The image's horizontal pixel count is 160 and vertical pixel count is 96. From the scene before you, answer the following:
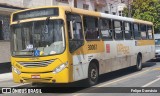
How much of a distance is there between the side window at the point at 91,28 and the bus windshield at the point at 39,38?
162cm

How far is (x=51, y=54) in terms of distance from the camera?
1081cm

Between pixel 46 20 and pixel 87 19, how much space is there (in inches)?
78.1

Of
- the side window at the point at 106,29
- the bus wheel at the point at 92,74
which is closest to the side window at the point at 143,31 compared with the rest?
the side window at the point at 106,29

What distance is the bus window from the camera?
11086 mm

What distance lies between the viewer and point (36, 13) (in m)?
11.5

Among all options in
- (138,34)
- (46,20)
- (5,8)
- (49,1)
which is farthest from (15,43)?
(49,1)

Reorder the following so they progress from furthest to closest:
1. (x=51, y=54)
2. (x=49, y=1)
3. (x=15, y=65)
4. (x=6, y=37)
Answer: (x=49, y=1) < (x=6, y=37) < (x=15, y=65) < (x=51, y=54)

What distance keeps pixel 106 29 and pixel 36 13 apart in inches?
141

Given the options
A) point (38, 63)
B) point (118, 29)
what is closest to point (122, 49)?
point (118, 29)

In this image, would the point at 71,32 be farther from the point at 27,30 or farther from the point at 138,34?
the point at 138,34

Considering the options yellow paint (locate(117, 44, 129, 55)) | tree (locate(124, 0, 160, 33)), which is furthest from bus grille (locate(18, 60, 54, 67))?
tree (locate(124, 0, 160, 33))

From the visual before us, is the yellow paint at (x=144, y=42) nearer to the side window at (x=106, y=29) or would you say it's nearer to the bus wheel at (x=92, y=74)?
the side window at (x=106, y=29)

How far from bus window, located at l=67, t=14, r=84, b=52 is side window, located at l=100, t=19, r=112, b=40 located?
1898 mm

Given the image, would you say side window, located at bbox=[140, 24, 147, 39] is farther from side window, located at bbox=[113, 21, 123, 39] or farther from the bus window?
the bus window
